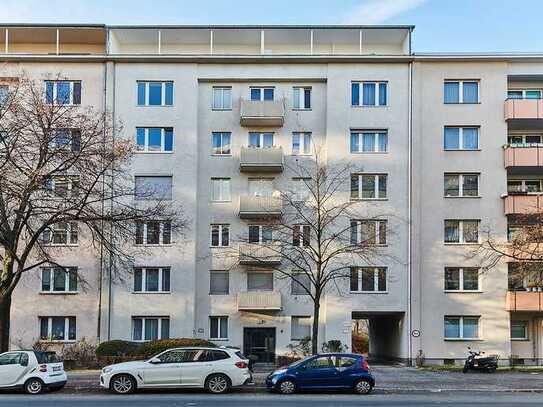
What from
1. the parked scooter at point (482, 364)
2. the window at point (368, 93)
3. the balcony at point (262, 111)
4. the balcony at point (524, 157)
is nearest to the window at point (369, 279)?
the parked scooter at point (482, 364)

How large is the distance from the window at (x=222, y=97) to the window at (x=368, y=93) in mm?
6680

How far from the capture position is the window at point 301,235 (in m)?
34.5

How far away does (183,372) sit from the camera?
22.6 m

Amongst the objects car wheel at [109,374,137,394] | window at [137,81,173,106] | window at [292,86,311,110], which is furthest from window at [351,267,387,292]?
car wheel at [109,374,137,394]

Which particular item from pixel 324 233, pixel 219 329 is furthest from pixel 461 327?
pixel 219 329

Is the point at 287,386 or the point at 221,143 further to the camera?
the point at 221,143

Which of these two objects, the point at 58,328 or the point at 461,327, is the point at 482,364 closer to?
the point at 461,327

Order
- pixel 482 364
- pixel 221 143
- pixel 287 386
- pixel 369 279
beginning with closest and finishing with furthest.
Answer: pixel 287 386, pixel 482 364, pixel 369 279, pixel 221 143

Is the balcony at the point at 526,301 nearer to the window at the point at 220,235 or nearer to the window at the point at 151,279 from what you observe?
the window at the point at 220,235

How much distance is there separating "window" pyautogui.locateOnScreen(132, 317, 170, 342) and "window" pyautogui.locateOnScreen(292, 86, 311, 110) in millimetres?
13369

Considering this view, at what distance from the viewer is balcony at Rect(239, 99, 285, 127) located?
39562mm

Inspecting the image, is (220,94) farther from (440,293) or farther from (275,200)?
(440,293)

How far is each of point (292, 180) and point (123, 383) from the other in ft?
64.7

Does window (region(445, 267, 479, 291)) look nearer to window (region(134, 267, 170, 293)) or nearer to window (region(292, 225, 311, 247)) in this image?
window (region(292, 225, 311, 247))
